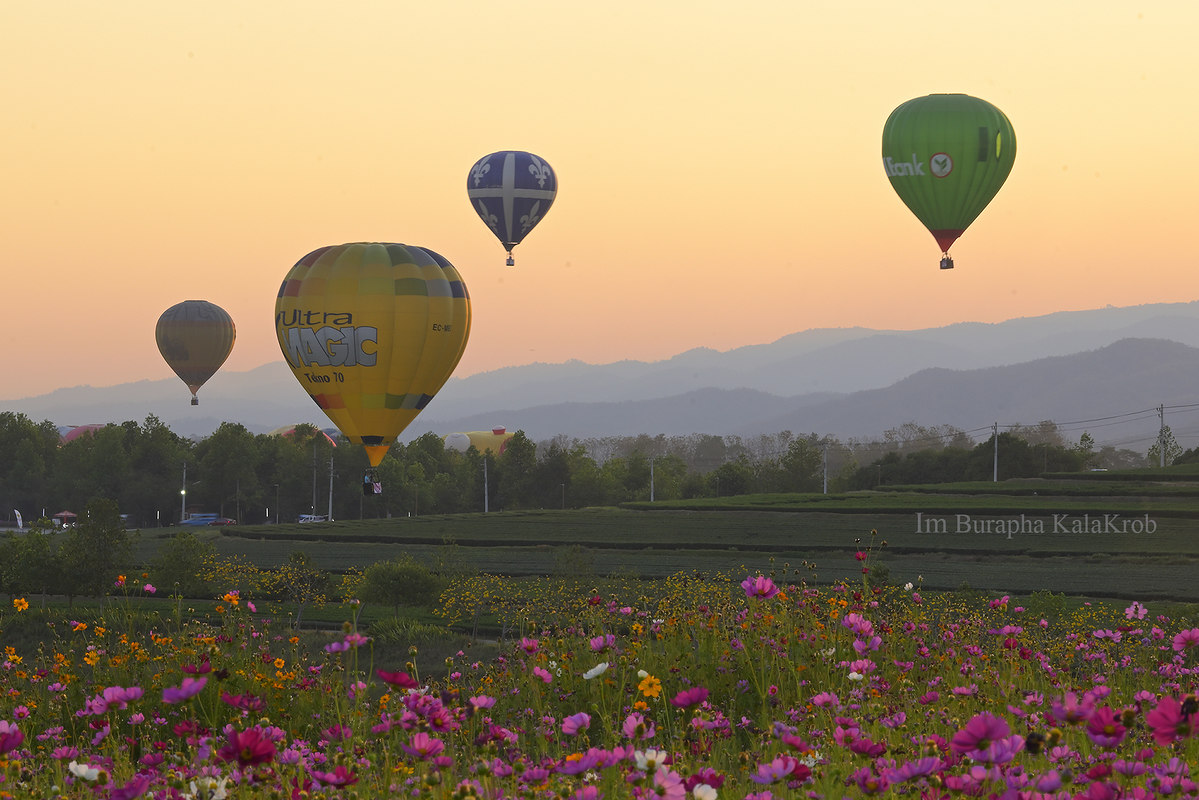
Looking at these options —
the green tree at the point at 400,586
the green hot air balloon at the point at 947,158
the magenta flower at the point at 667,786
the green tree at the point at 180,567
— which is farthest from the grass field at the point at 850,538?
the magenta flower at the point at 667,786

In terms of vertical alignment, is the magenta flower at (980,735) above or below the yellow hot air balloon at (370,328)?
below

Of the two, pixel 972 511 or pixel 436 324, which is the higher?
pixel 436 324

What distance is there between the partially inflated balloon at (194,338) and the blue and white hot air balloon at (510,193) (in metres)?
36.3

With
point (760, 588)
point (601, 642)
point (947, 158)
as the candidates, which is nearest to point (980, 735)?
point (601, 642)

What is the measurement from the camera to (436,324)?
153ft

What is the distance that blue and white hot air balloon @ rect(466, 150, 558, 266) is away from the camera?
215 feet

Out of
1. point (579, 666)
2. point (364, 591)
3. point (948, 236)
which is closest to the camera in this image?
point (579, 666)

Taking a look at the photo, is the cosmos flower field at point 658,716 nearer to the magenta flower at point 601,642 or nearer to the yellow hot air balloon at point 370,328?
the magenta flower at point 601,642

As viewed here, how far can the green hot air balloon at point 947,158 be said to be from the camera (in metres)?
52.2

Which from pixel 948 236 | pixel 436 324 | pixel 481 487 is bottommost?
pixel 481 487

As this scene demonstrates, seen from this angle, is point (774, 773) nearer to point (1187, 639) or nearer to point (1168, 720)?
point (1168, 720)

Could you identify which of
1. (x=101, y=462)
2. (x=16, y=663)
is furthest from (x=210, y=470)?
(x=16, y=663)

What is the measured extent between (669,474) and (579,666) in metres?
137

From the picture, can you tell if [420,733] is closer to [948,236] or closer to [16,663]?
[16,663]
